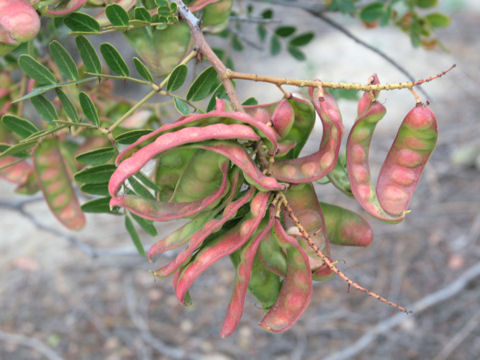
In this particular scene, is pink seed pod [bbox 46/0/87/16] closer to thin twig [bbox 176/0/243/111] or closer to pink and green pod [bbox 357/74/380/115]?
thin twig [bbox 176/0/243/111]

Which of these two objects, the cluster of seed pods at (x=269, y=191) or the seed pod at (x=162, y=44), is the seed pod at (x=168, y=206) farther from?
the seed pod at (x=162, y=44)

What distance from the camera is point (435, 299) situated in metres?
2.61

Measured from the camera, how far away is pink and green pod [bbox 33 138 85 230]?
3.11ft

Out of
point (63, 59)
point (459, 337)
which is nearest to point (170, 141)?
point (63, 59)

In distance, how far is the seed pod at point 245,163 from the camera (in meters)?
0.60

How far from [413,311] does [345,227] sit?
1.83 meters

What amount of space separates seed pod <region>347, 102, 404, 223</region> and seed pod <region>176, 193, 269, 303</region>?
0.13 metres

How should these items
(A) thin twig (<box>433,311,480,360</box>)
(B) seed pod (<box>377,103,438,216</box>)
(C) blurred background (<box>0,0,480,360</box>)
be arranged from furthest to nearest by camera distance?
1. (C) blurred background (<box>0,0,480,360</box>)
2. (A) thin twig (<box>433,311,480,360</box>)
3. (B) seed pod (<box>377,103,438,216</box>)

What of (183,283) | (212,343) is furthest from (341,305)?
(183,283)

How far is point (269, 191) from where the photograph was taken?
652 millimetres

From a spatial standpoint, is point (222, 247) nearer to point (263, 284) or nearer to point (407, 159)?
point (263, 284)

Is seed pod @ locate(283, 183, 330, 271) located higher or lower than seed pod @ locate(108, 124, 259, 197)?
lower

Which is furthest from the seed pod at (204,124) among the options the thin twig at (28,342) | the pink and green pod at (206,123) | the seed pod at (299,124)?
the thin twig at (28,342)

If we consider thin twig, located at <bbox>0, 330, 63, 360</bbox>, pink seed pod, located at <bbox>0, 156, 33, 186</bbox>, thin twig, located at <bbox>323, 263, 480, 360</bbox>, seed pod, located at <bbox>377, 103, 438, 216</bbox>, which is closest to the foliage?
seed pod, located at <bbox>377, 103, 438, 216</bbox>
